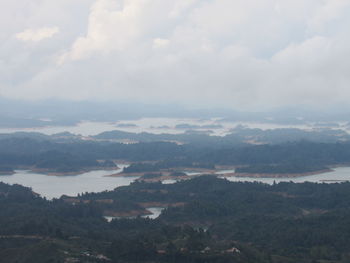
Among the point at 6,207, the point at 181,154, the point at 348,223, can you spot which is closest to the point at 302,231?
the point at 348,223

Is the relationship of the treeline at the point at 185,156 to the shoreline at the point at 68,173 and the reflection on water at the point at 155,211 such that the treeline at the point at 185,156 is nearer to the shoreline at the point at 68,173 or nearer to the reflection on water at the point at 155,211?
the shoreline at the point at 68,173

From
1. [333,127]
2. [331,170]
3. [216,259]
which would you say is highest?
[333,127]

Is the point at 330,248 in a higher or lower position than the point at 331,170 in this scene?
lower

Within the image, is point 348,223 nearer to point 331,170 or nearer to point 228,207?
point 228,207

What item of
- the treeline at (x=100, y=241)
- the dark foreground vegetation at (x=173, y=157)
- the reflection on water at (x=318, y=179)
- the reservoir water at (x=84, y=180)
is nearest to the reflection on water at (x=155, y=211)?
the treeline at (x=100, y=241)

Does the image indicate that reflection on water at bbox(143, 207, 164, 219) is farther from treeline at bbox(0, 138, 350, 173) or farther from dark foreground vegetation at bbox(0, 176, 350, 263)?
treeline at bbox(0, 138, 350, 173)

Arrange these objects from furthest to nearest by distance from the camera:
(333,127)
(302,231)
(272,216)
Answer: (333,127) → (272,216) → (302,231)
